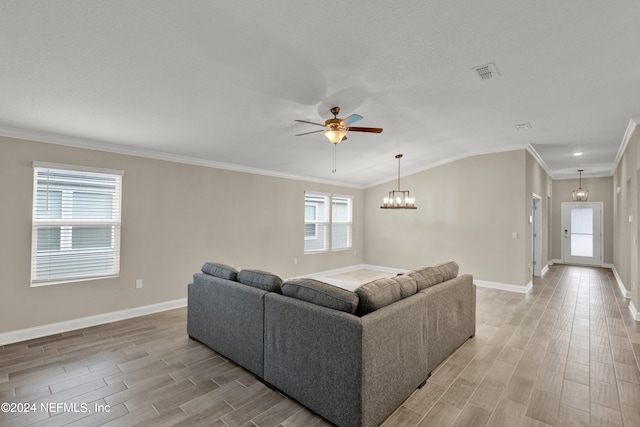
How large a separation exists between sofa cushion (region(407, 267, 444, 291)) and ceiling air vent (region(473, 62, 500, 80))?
206 centimetres

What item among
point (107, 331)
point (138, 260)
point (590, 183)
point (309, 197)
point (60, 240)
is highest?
point (590, 183)

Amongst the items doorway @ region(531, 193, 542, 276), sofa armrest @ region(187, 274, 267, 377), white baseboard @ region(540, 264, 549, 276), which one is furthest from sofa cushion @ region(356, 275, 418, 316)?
white baseboard @ region(540, 264, 549, 276)

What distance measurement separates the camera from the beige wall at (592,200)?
8.62 meters

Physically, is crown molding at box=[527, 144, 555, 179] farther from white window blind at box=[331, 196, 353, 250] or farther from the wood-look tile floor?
white window blind at box=[331, 196, 353, 250]

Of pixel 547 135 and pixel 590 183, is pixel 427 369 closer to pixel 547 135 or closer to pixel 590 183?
pixel 547 135

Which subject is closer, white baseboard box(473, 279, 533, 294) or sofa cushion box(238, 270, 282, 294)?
sofa cushion box(238, 270, 282, 294)

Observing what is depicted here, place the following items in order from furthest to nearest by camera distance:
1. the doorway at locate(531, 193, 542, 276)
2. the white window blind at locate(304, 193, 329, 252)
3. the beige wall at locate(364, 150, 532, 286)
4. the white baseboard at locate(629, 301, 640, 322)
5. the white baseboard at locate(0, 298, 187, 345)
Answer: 1. the doorway at locate(531, 193, 542, 276)
2. the white window blind at locate(304, 193, 329, 252)
3. the beige wall at locate(364, 150, 532, 286)
4. the white baseboard at locate(629, 301, 640, 322)
5. the white baseboard at locate(0, 298, 187, 345)

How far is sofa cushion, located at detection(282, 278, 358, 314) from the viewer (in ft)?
7.13

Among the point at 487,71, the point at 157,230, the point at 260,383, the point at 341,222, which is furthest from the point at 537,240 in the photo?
the point at 157,230

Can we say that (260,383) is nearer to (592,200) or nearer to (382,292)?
(382,292)

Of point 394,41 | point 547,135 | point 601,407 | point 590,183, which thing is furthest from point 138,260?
point 590,183

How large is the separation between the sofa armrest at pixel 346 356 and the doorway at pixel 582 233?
9498 mm

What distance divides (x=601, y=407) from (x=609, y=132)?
4555mm

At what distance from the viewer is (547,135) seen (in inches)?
202
